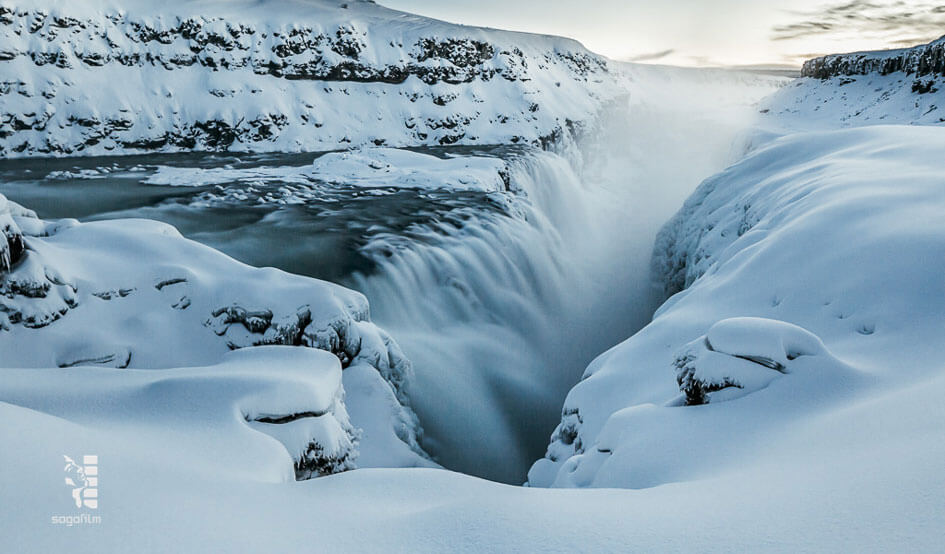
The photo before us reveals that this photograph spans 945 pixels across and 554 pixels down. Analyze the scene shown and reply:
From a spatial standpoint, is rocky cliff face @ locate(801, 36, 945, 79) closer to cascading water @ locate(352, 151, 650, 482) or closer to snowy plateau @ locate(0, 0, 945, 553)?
snowy plateau @ locate(0, 0, 945, 553)

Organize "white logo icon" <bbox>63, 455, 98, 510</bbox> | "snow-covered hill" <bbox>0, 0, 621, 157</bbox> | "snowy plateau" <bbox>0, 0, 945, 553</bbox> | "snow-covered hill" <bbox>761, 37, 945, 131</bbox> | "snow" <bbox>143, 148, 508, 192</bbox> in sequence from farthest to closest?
"snow-covered hill" <bbox>761, 37, 945, 131</bbox>
"snow-covered hill" <bbox>0, 0, 621, 157</bbox>
"snow" <bbox>143, 148, 508, 192</bbox>
"snowy plateau" <bbox>0, 0, 945, 553</bbox>
"white logo icon" <bbox>63, 455, 98, 510</bbox>

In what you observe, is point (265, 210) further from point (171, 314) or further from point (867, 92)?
point (867, 92)

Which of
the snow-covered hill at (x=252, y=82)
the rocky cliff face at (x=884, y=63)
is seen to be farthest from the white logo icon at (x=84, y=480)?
the rocky cliff face at (x=884, y=63)

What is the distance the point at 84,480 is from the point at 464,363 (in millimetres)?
6652

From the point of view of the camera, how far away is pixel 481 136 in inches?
1255

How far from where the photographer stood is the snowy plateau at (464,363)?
192 centimetres

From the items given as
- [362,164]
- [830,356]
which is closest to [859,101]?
[362,164]

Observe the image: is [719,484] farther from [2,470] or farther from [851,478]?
[2,470]

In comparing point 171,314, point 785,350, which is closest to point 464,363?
point 171,314

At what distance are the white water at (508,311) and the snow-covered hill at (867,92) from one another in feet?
57.4

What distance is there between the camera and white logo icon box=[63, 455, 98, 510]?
1800mm

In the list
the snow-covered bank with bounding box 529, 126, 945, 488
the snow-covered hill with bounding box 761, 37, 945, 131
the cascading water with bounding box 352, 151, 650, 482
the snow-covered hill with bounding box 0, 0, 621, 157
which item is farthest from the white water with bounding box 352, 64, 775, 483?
the snow-covered hill with bounding box 761, 37, 945, 131

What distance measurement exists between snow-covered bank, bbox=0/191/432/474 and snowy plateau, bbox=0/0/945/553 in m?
0.03

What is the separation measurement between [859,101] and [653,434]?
42.5 metres
